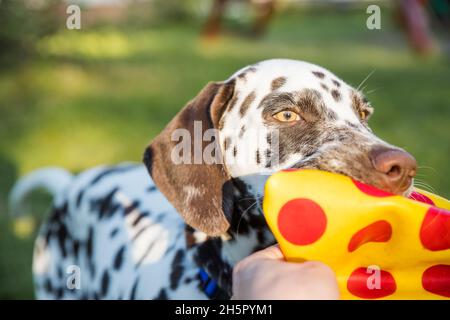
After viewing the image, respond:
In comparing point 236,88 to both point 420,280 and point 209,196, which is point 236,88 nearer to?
point 209,196

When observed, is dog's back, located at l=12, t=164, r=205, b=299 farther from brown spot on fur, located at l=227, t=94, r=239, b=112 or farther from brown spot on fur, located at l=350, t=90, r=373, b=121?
brown spot on fur, located at l=350, t=90, r=373, b=121

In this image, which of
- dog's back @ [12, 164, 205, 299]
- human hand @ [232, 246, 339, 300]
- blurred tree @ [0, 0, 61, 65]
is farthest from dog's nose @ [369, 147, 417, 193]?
blurred tree @ [0, 0, 61, 65]

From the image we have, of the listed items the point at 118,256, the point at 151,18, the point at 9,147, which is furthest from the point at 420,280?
the point at 151,18

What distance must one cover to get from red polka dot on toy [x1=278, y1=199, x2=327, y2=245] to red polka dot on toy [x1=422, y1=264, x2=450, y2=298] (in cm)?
47

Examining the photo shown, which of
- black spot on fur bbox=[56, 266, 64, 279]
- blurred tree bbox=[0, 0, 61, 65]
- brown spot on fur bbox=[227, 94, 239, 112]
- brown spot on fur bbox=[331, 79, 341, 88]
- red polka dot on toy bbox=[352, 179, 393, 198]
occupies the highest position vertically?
blurred tree bbox=[0, 0, 61, 65]

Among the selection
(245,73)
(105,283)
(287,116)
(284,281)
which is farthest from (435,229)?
(105,283)

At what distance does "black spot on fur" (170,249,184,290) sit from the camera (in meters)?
3.07

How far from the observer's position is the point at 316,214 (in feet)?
6.71

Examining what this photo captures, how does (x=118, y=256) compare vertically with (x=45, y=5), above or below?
below

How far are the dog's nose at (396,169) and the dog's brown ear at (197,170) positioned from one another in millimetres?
829

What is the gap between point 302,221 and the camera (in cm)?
206

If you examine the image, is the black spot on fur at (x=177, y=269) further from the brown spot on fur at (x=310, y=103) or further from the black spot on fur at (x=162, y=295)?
the brown spot on fur at (x=310, y=103)

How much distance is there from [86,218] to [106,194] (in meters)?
0.21

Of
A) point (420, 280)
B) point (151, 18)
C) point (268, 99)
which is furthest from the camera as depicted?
point (151, 18)
